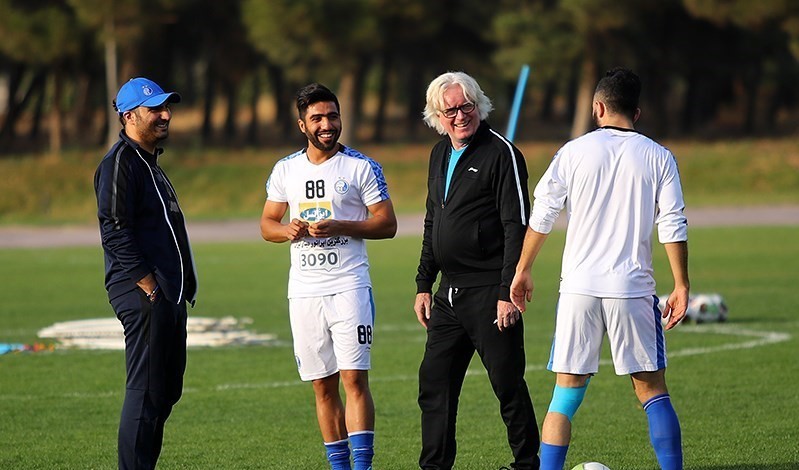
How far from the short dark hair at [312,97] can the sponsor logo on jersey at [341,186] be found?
1.35 ft

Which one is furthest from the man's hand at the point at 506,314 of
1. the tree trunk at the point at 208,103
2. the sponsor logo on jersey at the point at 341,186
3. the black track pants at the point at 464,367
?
the tree trunk at the point at 208,103

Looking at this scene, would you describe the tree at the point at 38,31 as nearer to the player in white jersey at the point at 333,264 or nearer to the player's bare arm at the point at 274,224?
the player's bare arm at the point at 274,224

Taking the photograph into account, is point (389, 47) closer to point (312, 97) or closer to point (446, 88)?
point (312, 97)

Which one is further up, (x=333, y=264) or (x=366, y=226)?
(x=366, y=226)

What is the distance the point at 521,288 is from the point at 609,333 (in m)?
A: 0.50

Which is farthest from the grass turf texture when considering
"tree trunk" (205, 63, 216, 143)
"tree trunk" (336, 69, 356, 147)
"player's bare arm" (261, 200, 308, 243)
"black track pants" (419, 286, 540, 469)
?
"tree trunk" (205, 63, 216, 143)

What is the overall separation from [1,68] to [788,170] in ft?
125

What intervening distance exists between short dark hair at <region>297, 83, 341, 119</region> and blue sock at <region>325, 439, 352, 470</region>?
1.84m

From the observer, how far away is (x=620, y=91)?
21.3 feet

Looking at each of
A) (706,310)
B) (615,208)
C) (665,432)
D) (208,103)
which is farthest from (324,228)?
(208,103)

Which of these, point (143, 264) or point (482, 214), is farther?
point (482, 214)

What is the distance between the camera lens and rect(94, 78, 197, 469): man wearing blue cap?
6609 millimetres

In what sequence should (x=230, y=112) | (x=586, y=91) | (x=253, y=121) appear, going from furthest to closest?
1. (x=230, y=112)
2. (x=253, y=121)
3. (x=586, y=91)

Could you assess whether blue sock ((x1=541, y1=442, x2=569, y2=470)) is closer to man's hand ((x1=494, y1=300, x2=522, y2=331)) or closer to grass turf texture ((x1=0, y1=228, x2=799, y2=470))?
man's hand ((x1=494, y1=300, x2=522, y2=331))
